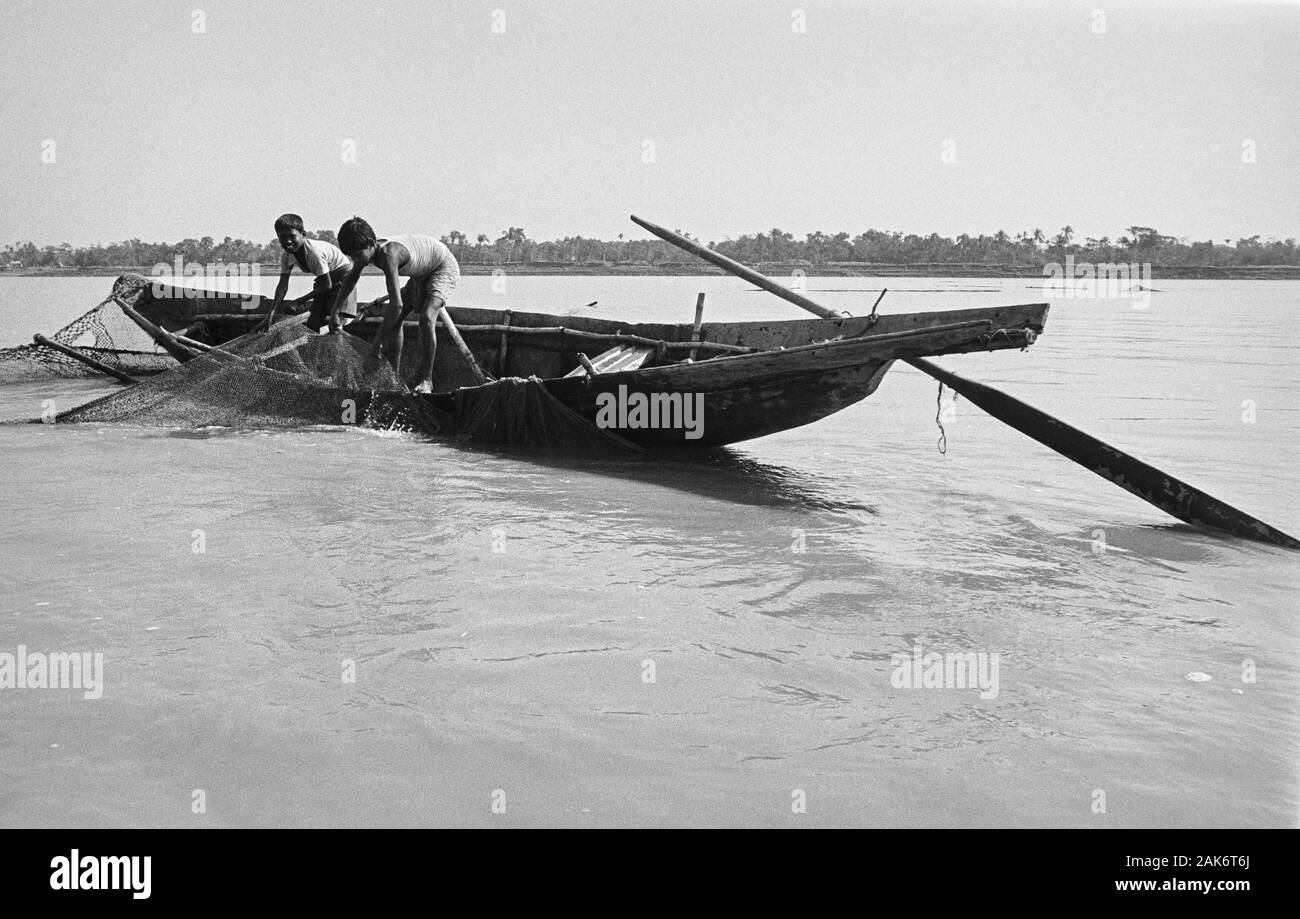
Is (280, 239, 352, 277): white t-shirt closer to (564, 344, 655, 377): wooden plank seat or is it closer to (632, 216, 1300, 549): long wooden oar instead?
(564, 344, 655, 377): wooden plank seat

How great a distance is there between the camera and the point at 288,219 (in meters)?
7.53

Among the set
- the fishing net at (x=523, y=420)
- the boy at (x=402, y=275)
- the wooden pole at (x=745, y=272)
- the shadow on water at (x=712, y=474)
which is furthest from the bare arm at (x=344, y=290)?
the wooden pole at (x=745, y=272)

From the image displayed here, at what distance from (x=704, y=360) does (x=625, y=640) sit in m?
3.89

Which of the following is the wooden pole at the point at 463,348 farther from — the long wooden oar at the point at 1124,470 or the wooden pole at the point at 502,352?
the long wooden oar at the point at 1124,470

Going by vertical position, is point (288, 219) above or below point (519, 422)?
above

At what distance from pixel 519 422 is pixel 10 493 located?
8.94 ft

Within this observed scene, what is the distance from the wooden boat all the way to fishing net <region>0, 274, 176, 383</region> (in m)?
2.60

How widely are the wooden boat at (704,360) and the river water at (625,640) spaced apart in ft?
1.13

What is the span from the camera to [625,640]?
3.43 metres

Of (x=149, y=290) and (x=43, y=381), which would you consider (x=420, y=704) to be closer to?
(x=149, y=290)

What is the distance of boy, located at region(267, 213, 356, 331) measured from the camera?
24.7 ft

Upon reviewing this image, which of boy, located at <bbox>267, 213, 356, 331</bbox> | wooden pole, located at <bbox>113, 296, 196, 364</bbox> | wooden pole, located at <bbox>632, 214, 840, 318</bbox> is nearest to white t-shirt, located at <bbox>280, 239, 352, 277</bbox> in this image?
boy, located at <bbox>267, 213, 356, 331</bbox>

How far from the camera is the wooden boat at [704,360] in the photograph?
5.38 metres
